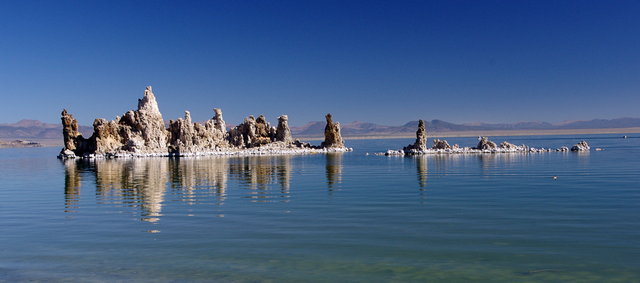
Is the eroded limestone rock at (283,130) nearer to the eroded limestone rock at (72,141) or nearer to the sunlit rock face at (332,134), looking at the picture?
the sunlit rock face at (332,134)

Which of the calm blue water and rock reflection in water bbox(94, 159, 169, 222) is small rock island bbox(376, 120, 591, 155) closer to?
the calm blue water

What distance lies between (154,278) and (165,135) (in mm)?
83475

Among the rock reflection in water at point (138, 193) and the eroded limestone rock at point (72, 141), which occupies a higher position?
the eroded limestone rock at point (72, 141)

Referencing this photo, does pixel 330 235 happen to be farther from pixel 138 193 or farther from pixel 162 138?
pixel 162 138

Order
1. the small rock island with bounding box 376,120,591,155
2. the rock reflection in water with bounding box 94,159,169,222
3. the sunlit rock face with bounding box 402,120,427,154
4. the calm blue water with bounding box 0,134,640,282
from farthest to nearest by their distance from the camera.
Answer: the sunlit rock face with bounding box 402,120,427,154, the small rock island with bounding box 376,120,591,155, the rock reflection in water with bounding box 94,159,169,222, the calm blue water with bounding box 0,134,640,282

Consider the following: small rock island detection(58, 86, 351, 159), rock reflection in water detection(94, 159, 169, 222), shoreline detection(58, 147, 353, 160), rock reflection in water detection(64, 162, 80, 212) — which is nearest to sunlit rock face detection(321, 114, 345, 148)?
small rock island detection(58, 86, 351, 159)

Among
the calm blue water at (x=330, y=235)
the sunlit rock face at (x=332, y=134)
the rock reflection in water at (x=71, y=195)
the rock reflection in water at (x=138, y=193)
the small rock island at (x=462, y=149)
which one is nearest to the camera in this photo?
the calm blue water at (x=330, y=235)

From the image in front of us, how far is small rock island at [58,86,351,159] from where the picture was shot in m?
83.5

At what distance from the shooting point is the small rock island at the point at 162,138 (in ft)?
274

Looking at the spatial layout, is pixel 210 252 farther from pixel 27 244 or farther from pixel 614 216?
pixel 614 216

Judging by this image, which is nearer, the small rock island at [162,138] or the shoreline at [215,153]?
the shoreline at [215,153]

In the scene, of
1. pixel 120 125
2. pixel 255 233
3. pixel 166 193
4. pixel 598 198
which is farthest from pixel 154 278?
pixel 120 125

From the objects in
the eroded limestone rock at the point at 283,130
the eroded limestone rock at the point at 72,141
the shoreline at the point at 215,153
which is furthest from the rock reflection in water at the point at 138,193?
the eroded limestone rock at the point at 283,130

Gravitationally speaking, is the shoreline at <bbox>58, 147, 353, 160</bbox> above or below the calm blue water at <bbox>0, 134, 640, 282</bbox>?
above
